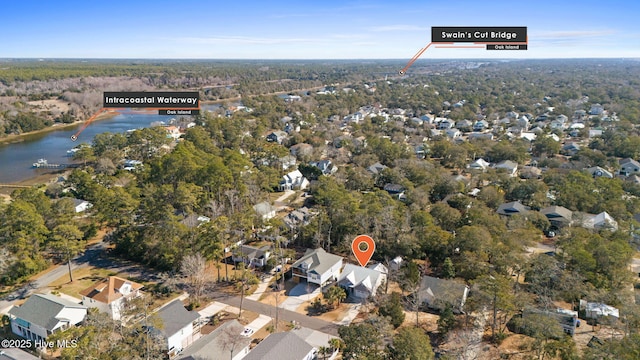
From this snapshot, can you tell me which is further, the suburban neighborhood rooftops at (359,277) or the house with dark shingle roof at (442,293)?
the suburban neighborhood rooftops at (359,277)

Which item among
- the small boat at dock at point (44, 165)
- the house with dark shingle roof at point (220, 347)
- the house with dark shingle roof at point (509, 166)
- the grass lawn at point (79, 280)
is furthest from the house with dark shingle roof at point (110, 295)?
the house with dark shingle roof at point (509, 166)

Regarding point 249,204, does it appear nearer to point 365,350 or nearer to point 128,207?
point 128,207

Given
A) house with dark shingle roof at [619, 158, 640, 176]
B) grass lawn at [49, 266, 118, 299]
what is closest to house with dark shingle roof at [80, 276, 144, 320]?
grass lawn at [49, 266, 118, 299]

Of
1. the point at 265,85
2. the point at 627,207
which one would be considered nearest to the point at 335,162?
the point at 627,207

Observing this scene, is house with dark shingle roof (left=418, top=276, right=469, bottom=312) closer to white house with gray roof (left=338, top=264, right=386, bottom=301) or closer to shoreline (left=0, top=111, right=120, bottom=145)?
Answer: white house with gray roof (left=338, top=264, right=386, bottom=301)

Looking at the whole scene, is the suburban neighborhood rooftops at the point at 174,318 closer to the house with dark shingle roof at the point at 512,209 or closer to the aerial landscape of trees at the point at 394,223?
the aerial landscape of trees at the point at 394,223

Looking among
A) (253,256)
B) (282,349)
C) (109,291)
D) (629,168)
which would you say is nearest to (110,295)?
(109,291)

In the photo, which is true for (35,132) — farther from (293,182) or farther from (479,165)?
(479,165)
